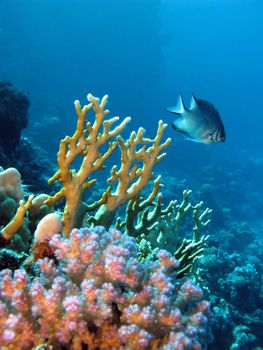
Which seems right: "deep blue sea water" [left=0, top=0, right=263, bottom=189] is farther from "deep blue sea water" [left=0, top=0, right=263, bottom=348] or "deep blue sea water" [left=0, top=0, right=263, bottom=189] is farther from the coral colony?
the coral colony

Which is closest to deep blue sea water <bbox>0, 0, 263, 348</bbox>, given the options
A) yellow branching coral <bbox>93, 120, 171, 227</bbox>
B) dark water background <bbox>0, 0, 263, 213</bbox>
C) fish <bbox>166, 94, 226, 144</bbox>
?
dark water background <bbox>0, 0, 263, 213</bbox>

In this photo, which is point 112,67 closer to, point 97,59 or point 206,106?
point 97,59

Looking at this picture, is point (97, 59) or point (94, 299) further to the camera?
point (97, 59)

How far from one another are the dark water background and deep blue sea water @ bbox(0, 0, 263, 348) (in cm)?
19

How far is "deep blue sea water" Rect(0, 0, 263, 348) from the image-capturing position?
31.2 metres

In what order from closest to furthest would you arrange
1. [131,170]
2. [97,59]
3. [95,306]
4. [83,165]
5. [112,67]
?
[95,306]
[83,165]
[131,170]
[97,59]
[112,67]

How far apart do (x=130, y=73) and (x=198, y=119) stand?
62.4 meters

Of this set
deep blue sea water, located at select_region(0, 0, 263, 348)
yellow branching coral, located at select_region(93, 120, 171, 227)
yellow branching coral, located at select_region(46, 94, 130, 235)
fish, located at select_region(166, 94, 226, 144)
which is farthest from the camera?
deep blue sea water, located at select_region(0, 0, 263, 348)

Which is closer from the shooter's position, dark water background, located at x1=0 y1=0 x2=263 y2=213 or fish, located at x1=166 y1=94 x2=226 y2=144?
fish, located at x1=166 y1=94 x2=226 y2=144

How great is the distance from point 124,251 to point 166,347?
20.7 inches

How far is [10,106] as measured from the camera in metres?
6.99

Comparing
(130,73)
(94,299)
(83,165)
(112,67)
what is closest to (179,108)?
(83,165)

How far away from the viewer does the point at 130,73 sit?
61750mm

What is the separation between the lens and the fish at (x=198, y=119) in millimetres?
3076
